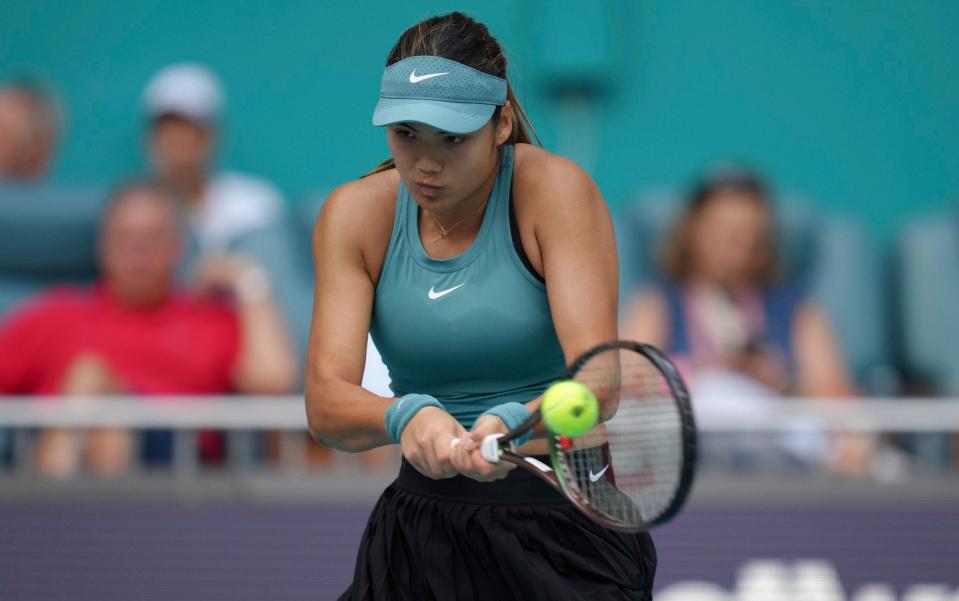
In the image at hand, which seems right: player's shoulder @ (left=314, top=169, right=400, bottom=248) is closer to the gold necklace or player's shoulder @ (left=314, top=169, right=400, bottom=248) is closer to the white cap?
the gold necklace

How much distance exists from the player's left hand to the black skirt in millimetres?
197

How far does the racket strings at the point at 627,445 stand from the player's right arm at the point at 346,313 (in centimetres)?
31

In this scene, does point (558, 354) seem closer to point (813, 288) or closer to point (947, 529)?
point (947, 529)

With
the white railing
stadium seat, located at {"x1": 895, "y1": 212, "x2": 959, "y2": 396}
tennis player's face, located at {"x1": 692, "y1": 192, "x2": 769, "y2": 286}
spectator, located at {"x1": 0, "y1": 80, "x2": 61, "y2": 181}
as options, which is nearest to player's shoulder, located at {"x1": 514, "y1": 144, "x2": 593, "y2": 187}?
the white railing

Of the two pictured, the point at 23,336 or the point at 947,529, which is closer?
the point at 947,529

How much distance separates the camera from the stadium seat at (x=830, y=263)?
5461 millimetres

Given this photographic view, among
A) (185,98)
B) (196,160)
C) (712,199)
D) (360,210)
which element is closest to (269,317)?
(196,160)

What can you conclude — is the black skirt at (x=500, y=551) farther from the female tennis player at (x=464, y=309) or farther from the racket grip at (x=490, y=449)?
the racket grip at (x=490, y=449)

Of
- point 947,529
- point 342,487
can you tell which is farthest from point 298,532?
point 947,529

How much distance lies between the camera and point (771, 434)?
174 inches

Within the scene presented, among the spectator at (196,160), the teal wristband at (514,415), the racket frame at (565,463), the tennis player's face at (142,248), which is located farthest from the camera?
the spectator at (196,160)

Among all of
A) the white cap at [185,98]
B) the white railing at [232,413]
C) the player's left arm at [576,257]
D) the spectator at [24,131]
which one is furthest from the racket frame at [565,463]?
the spectator at [24,131]

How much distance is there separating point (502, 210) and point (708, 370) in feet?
9.26

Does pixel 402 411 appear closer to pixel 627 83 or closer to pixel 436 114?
pixel 436 114
